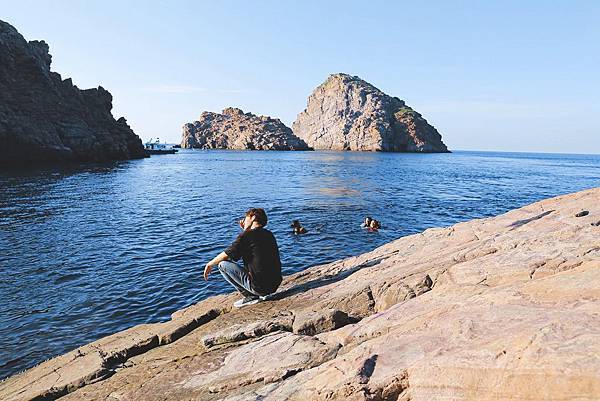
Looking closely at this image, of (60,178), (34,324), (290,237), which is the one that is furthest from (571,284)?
(60,178)

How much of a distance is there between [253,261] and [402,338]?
5.10 meters

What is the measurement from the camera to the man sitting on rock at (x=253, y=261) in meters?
9.61

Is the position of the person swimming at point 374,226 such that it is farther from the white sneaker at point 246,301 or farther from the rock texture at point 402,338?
the white sneaker at point 246,301

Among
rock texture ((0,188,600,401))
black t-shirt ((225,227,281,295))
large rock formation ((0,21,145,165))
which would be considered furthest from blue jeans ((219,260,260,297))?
large rock formation ((0,21,145,165))

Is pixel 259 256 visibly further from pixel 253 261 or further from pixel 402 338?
pixel 402 338

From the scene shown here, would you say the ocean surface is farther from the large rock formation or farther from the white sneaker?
the large rock formation

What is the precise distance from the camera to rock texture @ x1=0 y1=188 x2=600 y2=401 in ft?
14.0

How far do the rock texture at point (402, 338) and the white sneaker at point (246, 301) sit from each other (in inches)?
8.7

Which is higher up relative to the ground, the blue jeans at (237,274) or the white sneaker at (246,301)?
the blue jeans at (237,274)

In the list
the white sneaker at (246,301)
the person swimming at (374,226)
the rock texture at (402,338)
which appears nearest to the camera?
the rock texture at (402,338)

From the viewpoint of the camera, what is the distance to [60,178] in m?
51.7

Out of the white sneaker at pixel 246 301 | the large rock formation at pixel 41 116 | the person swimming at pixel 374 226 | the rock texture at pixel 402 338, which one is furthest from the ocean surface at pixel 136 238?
the large rock formation at pixel 41 116

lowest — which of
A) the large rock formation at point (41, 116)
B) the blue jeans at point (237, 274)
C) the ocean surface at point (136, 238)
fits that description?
the ocean surface at point (136, 238)

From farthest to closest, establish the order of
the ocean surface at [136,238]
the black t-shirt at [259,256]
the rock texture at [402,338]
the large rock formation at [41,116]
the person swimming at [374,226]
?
1. the large rock formation at [41,116]
2. the person swimming at [374,226]
3. the ocean surface at [136,238]
4. the black t-shirt at [259,256]
5. the rock texture at [402,338]
